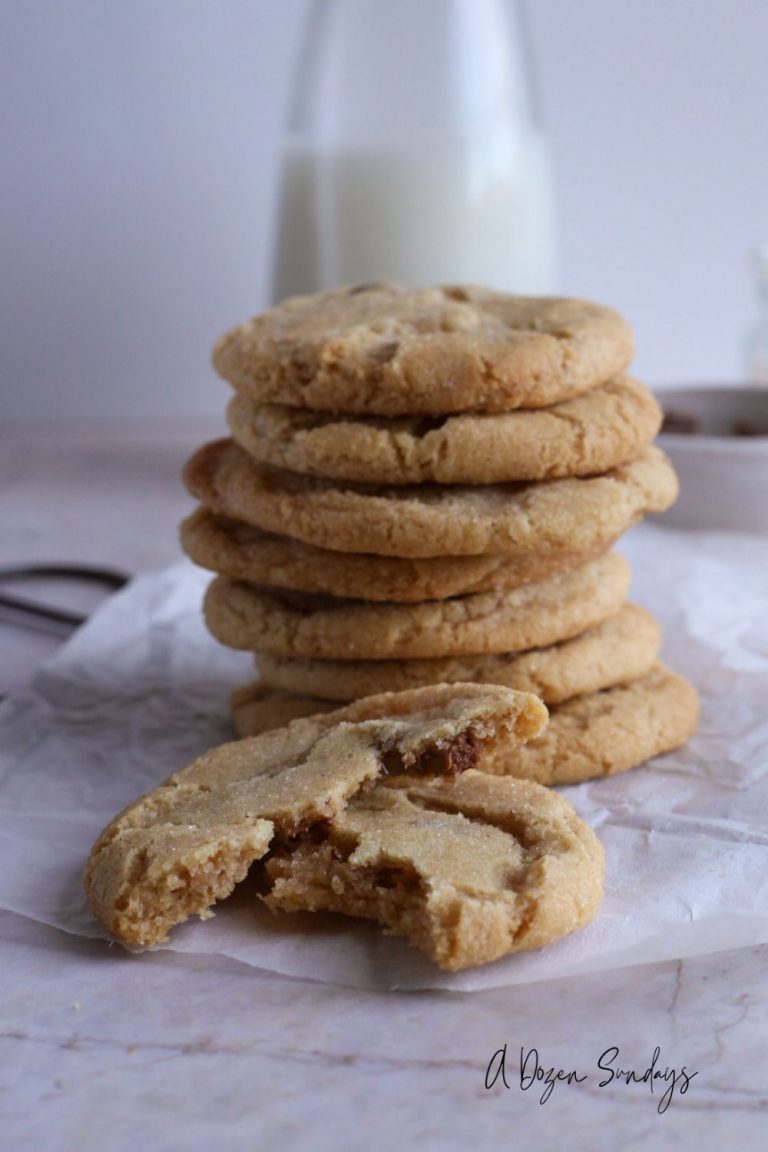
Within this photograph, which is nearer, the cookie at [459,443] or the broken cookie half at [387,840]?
the broken cookie half at [387,840]

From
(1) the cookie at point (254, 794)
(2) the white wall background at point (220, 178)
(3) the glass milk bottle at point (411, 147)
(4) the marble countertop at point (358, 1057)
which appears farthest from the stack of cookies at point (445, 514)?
(2) the white wall background at point (220, 178)

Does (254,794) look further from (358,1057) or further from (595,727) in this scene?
(595,727)

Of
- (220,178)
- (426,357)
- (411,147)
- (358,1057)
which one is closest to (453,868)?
(358,1057)

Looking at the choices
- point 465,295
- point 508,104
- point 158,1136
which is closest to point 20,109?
point 508,104

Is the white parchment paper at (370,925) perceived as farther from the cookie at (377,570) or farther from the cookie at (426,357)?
the cookie at (426,357)

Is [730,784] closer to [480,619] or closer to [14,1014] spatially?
[480,619]

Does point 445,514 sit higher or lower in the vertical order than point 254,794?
higher
